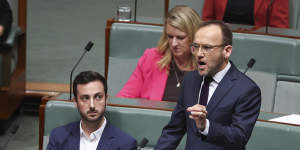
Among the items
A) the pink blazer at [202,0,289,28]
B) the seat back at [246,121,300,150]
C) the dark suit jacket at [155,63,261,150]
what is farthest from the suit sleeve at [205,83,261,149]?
the pink blazer at [202,0,289,28]

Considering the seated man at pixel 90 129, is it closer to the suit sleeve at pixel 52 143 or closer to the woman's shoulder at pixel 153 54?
the suit sleeve at pixel 52 143

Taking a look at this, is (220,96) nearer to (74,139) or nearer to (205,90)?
(205,90)

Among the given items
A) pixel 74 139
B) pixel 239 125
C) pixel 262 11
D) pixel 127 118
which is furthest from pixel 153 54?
pixel 239 125

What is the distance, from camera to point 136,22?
1570 mm

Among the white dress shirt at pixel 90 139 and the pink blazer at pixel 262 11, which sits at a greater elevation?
the pink blazer at pixel 262 11

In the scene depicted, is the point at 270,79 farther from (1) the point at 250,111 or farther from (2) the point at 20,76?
(2) the point at 20,76

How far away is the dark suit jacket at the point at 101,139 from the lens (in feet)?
3.35

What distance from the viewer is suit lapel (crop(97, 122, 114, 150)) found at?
102 centimetres

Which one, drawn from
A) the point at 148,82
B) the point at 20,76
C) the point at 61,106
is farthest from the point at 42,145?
the point at 20,76

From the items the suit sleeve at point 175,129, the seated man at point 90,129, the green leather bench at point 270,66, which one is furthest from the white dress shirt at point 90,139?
the green leather bench at point 270,66

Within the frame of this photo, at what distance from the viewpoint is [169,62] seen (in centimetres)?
132

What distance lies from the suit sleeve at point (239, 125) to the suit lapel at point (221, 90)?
0.03 meters

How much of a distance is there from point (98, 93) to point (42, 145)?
19 cm

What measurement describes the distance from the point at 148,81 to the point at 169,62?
70mm
